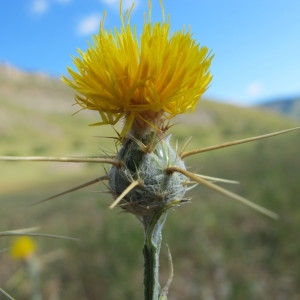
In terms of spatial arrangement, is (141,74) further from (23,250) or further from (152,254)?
(23,250)

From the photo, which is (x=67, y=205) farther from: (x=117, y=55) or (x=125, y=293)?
(x=117, y=55)

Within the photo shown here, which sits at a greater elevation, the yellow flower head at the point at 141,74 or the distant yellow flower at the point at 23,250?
the yellow flower head at the point at 141,74

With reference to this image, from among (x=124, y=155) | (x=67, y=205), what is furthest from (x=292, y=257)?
(x=67, y=205)

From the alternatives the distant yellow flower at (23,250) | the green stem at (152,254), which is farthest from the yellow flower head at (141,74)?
the distant yellow flower at (23,250)

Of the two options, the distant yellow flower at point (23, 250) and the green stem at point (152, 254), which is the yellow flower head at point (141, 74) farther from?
the distant yellow flower at point (23, 250)

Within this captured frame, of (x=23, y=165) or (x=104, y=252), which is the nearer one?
(x=104, y=252)

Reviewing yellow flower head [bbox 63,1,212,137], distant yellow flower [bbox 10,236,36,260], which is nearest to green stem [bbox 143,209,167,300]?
yellow flower head [bbox 63,1,212,137]

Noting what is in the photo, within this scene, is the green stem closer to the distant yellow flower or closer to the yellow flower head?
the yellow flower head
